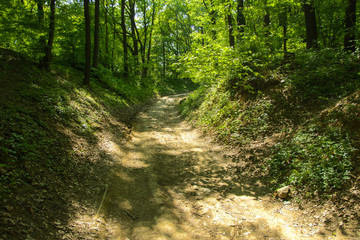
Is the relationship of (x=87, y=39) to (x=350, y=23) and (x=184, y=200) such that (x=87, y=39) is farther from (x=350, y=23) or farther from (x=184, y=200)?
(x=350, y=23)

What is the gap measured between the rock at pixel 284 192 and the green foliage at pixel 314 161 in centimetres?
21

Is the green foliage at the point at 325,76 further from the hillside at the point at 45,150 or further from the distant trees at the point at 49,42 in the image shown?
the distant trees at the point at 49,42

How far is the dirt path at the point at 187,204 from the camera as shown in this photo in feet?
13.8

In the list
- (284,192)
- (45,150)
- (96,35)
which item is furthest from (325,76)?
(96,35)

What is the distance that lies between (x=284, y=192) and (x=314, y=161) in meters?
1.10

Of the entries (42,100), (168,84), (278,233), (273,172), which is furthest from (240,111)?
(168,84)

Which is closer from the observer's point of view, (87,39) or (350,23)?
(350,23)

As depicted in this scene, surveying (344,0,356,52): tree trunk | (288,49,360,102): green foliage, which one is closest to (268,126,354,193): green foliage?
(288,49,360,102): green foliage

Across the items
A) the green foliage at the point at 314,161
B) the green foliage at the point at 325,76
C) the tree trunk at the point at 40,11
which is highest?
the tree trunk at the point at 40,11

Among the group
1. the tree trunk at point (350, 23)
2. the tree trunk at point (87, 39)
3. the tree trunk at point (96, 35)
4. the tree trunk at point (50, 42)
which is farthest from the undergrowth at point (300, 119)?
the tree trunk at point (96, 35)

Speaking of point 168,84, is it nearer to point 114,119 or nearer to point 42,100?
point 114,119

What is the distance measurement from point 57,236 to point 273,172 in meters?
5.32

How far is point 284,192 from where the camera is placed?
4965 millimetres

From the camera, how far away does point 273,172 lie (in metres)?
5.91
